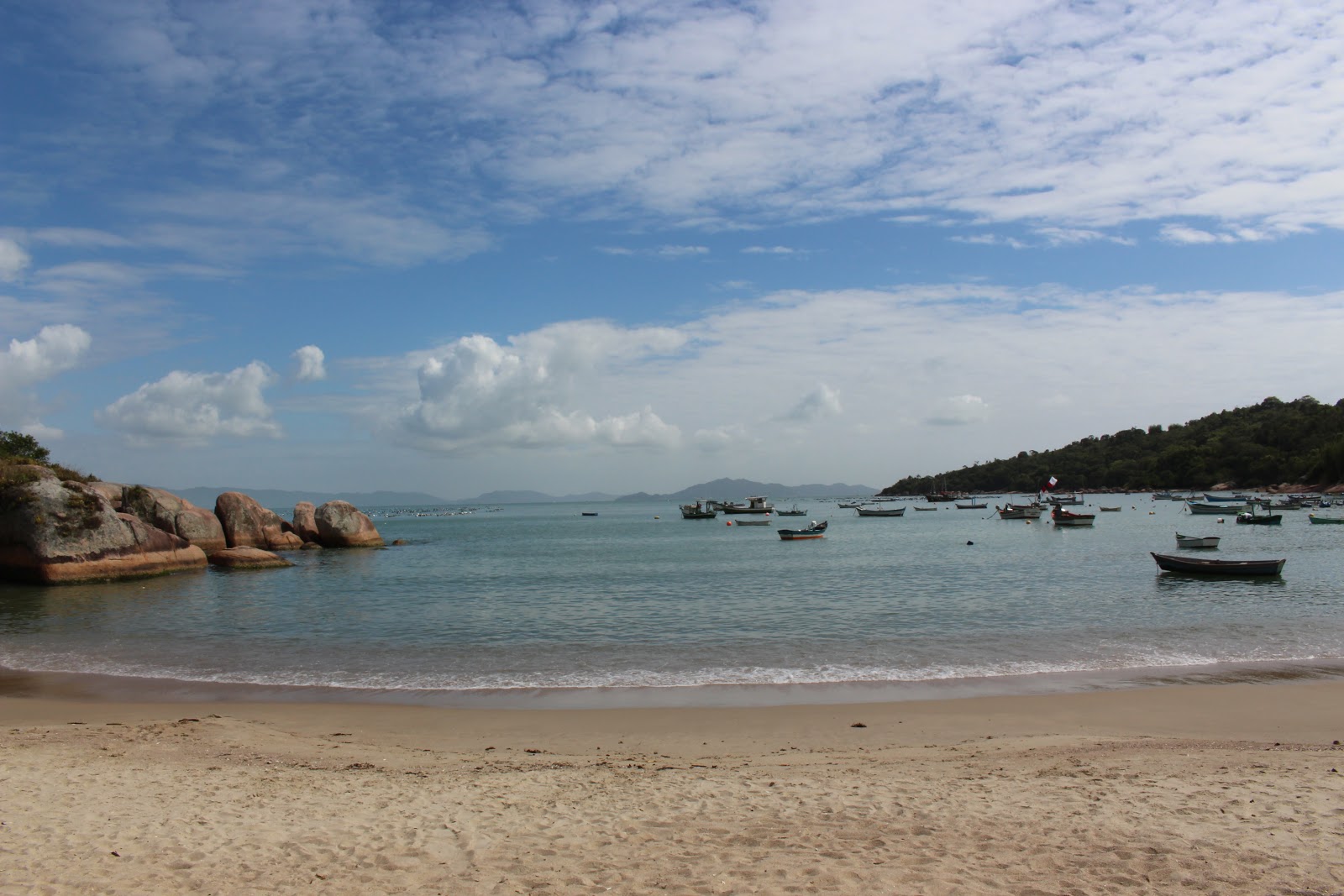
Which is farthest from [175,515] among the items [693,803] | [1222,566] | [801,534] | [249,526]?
[1222,566]

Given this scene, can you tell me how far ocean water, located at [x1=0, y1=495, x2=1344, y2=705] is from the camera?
1514 cm

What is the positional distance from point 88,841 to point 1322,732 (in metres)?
14.5

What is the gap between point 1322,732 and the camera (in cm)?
1079

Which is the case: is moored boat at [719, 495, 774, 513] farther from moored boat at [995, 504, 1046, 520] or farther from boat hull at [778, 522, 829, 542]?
boat hull at [778, 522, 829, 542]

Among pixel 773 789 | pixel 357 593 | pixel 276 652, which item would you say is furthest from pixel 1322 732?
pixel 357 593

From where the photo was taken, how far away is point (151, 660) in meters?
18.1

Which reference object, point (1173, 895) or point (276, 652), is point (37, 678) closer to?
point (276, 652)

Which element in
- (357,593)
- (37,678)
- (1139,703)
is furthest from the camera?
(357,593)

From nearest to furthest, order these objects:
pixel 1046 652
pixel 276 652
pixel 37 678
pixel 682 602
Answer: pixel 37 678 < pixel 1046 652 < pixel 276 652 < pixel 682 602

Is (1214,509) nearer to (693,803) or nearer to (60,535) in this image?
(693,803)

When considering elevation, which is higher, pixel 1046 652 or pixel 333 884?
pixel 333 884

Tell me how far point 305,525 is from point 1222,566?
171 ft

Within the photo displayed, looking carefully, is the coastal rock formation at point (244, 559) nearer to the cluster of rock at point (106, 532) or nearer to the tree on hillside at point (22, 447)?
the cluster of rock at point (106, 532)

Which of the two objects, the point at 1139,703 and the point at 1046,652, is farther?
the point at 1046,652
